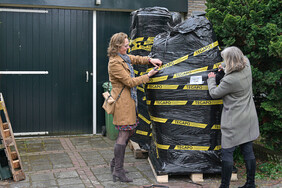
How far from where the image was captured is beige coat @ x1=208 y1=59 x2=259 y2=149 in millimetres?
4059

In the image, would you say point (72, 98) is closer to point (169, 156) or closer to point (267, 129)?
point (169, 156)

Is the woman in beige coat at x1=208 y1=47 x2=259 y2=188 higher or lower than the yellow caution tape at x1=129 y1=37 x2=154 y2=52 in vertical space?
lower

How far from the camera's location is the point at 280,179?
480 cm

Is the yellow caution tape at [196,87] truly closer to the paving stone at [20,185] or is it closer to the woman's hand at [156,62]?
the woman's hand at [156,62]

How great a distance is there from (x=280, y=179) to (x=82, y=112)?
4.14 meters

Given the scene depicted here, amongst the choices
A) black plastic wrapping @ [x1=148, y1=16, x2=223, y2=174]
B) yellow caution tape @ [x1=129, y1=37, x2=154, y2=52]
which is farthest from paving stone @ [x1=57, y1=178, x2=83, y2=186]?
yellow caution tape @ [x1=129, y1=37, x2=154, y2=52]

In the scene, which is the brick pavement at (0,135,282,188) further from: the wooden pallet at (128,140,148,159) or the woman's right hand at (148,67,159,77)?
the woman's right hand at (148,67,159,77)

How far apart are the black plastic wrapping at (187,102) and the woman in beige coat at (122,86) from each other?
233 millimetres

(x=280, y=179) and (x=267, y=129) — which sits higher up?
(x=267, y=129)

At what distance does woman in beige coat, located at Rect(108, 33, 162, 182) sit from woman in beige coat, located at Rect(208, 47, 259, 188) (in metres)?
0.91

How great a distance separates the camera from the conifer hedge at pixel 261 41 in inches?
187

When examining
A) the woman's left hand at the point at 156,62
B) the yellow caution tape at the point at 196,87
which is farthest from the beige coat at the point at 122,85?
the yellow caution tape at the point at 196,87

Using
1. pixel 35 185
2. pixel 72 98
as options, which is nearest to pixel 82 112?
pixel 72 98

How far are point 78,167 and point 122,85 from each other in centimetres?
161
